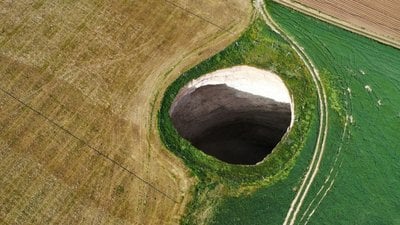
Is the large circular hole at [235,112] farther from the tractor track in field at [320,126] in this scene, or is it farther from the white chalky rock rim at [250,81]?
the tractor track in field at [320,126]

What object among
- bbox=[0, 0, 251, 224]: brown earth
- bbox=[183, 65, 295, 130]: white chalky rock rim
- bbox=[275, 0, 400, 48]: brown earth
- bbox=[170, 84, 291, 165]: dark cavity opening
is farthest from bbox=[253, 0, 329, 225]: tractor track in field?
bbox=[170, 84, 291, 165]: dark cavity opening

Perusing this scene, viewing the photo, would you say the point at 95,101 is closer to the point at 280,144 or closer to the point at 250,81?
the point at 250,81

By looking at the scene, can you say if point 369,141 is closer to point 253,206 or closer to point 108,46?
point 253,206

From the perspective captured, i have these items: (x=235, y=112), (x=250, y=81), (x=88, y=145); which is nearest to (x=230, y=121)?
(x=235, y=112)

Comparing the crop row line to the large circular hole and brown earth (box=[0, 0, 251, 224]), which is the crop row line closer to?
brown earth (box=[0, 0, 251, 224])

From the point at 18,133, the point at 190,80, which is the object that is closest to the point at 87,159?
the point at 18,133

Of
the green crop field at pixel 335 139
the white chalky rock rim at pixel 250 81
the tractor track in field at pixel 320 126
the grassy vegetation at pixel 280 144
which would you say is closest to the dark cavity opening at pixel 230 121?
the white chalky rock rim at pixel 250 81

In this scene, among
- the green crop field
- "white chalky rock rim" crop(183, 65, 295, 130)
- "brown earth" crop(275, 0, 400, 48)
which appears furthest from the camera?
"brown earth" crop(275, 0, 400, 48)
